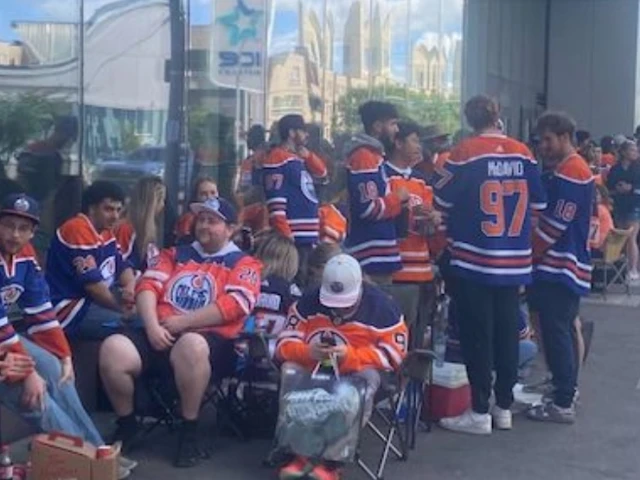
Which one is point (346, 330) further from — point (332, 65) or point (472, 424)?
point (332, 65)

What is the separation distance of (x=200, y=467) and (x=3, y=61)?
2809mm

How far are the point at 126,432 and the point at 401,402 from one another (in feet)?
4.64

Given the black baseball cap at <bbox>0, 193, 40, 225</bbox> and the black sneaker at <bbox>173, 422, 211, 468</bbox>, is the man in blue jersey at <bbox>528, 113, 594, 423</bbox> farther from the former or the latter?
the black baseball cap at <bbox>0, 193, 40, 225</bbox>

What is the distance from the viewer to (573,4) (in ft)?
89.7

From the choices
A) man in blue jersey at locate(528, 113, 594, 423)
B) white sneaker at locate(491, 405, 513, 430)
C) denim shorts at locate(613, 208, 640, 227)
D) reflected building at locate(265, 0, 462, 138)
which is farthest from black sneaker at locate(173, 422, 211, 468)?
denim shorts at locate(613, 208, 640, 227)

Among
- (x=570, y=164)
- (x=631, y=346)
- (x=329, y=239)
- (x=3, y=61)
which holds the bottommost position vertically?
(x=631, y=346)

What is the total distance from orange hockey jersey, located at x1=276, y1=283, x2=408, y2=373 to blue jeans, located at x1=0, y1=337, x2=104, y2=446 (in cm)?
99

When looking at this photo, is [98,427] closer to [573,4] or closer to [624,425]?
[624,425]

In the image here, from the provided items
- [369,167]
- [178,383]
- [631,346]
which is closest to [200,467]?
[178,383]

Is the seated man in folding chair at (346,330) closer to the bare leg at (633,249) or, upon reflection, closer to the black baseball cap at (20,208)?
the black baseball cap at (20,208)

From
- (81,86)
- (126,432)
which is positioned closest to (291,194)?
(81,86)

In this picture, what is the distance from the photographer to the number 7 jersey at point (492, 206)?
7758 millimetres

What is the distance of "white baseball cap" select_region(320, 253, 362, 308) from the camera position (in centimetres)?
676

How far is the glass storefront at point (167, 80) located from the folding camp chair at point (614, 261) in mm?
2784
